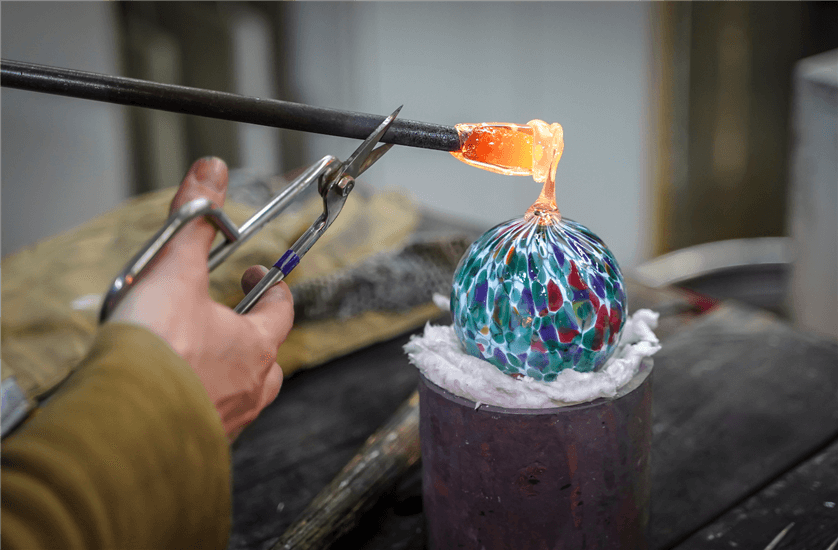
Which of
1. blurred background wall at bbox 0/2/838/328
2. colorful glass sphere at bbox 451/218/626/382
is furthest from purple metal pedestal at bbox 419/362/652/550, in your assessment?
blurred background wall at bbox 0/2/838/328

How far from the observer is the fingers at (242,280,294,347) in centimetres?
34

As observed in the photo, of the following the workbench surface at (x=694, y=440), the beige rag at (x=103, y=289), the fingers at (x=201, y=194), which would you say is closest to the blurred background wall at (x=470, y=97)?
the beige rag at (x=103, y=289)

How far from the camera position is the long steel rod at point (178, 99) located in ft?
1.05

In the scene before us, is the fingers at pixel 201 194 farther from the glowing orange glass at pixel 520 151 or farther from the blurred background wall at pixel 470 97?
the blurred background wall at pixel 470 97

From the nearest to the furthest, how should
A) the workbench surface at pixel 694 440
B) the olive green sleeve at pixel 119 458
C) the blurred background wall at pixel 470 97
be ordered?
the olive green sleeve at pixel 119 458
the workbench surface at pixel 694 440
the blurred background wall at pixel 470 97

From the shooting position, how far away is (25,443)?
0.26 meters

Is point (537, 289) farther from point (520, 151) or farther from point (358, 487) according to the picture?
point (358, 487)

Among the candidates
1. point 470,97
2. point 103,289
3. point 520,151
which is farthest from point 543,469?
point 470,97

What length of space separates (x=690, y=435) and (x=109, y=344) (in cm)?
55

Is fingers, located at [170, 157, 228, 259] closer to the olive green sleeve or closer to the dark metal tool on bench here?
the olive green sleeve

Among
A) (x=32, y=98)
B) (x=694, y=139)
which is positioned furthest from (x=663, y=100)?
(x=32, y=98)

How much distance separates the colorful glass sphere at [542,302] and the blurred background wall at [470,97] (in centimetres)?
86

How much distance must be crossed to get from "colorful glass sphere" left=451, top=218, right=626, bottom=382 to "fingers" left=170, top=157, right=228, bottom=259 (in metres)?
0.17

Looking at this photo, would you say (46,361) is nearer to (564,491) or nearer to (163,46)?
(564,491)
